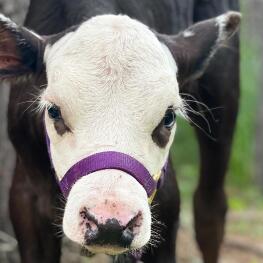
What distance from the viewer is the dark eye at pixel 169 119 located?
181 inches

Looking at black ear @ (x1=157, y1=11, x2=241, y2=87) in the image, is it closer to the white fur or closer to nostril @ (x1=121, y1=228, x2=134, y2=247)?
the white fur

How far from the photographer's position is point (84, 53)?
4.55 meters

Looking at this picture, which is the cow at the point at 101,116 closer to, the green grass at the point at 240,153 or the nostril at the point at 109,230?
the nostril at the point at 109,230

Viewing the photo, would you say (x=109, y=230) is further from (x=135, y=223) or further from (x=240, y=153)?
(x=240, y=153)

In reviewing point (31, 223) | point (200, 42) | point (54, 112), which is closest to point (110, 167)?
point (54, 112)

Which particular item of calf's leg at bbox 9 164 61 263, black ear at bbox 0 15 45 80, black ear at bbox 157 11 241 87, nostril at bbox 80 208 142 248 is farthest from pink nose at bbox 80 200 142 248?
calf's leg at bbox 9 164 61 263

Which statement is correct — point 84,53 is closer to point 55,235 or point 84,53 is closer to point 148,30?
point 148,30

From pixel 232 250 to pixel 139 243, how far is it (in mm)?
4757

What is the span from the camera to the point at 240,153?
13.9 m

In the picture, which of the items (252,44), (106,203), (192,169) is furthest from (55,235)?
(252,44)

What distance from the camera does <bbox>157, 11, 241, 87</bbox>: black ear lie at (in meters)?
5.04

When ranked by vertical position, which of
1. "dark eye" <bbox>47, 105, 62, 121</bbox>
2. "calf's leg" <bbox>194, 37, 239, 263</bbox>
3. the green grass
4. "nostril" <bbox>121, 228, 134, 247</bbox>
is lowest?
the green grass

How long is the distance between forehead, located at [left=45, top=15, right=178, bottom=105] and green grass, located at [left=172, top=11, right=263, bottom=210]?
26.1 ft

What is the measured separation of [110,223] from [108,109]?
57 centimetres
